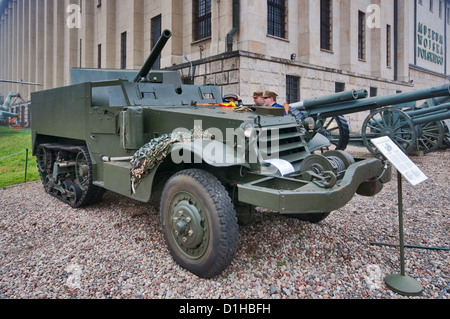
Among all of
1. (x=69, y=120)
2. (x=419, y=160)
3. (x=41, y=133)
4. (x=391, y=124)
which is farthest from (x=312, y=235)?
(x=419, y=160)

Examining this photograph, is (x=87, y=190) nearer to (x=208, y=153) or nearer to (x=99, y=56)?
(x=208, y=153)

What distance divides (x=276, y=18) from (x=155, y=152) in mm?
12097

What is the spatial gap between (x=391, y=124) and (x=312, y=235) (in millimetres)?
6593

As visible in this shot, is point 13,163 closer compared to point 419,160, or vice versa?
point 13,163

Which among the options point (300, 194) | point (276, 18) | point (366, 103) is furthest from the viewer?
point (276, 18)

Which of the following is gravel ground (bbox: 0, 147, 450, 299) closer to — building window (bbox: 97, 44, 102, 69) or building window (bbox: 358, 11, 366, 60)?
building window (bbox: 358, 11, 366, 60)

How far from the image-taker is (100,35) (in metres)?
21.7

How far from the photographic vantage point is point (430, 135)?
11328mm

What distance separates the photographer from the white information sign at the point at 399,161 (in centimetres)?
292

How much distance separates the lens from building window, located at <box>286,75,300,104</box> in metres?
14.0

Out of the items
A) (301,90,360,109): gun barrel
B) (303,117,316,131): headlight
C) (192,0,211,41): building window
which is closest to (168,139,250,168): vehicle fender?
(303,117,316,131): headlight

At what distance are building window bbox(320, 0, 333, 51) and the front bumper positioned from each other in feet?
46.6

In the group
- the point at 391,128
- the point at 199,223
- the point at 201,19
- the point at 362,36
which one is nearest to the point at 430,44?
the point at 362,36
